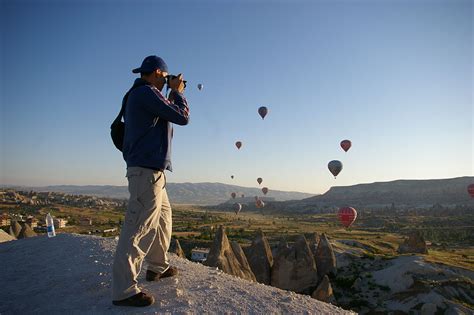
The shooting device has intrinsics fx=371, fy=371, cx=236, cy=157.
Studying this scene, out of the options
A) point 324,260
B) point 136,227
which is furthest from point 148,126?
point 324,260

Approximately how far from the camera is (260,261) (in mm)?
19781

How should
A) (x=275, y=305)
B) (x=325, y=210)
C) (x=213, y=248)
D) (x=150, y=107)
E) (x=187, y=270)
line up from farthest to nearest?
(x=325, y=210), (x=213, y=248), (x=187, y=270), (x=275, y=305), (x=150, y=107)

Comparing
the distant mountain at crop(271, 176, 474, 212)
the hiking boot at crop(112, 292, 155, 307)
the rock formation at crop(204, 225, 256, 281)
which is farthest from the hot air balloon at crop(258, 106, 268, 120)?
the distant mountain at crop(271, 176, 474, 212)

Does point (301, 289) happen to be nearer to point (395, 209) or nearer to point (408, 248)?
point (408, 248)

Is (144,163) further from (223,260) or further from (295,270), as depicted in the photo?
(295,270)

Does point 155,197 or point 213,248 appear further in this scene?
point 213,248

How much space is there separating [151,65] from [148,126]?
745 mm

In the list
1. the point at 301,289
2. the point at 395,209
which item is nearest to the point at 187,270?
the point at 301,289

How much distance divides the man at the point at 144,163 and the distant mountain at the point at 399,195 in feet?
350

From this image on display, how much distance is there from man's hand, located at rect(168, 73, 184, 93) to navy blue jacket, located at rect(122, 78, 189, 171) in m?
0.27

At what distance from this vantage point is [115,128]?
4.29 m

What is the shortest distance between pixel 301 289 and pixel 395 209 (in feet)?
300

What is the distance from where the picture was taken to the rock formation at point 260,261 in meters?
19.6

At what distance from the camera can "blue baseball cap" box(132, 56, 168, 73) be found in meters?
4.19
